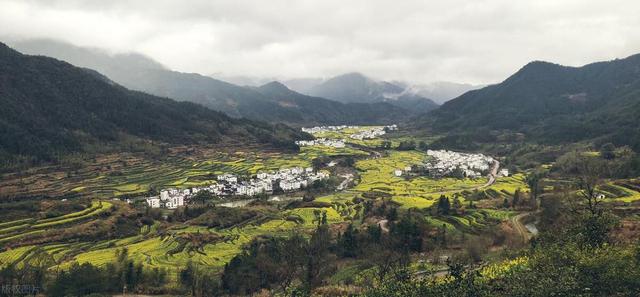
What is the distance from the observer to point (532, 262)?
33688 mm

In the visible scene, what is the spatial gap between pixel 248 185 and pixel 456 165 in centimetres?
5937

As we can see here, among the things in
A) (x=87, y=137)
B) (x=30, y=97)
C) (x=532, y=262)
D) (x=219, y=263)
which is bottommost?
(x=219, y=263)

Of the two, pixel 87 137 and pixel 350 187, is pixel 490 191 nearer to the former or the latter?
pixel 350 187

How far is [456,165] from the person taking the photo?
130m

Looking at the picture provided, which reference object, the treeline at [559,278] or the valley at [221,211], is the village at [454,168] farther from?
the treeline at [559,278]

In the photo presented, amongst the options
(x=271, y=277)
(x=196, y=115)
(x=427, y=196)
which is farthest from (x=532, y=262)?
(x=196, y=115)

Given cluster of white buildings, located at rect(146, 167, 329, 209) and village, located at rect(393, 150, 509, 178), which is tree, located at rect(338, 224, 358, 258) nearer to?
cluster of white buildings, located at rect(146, 167, 329, 209)

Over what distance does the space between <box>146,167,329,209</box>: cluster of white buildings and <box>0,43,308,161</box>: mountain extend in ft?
156

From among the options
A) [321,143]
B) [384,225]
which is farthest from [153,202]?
[321,143]

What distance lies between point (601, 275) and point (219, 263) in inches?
1565

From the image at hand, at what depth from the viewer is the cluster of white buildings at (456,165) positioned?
119812mm

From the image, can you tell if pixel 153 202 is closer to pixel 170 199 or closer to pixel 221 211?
pixel 170 199

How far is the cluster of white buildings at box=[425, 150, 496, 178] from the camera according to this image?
119812 millimetres

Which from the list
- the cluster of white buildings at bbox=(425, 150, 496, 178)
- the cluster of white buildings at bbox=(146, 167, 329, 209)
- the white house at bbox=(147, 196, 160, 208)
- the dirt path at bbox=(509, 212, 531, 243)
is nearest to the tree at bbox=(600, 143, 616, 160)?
the cluster of white buildings at bbox=(425, 150, 496, 178)
